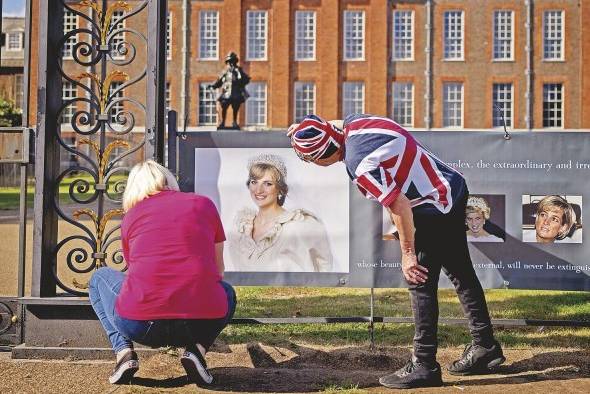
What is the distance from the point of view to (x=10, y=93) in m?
43.5

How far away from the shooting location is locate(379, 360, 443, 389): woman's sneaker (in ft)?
13.2

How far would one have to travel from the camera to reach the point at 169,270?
3.62 m

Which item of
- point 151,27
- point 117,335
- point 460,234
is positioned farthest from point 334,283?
point 151,27

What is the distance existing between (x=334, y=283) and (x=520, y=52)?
133 feet

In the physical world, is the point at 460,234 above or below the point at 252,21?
below

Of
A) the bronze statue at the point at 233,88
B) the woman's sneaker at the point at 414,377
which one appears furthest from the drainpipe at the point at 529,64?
the woman's sneaker at the point at 414,377

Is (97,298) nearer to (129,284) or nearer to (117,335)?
(117,335)

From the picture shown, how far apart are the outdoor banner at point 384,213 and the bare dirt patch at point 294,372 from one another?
0.54m

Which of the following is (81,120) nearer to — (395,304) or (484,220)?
(484,220)

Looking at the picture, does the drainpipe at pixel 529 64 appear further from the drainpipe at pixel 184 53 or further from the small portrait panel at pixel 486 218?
the small portrait panel at pixel 486 218

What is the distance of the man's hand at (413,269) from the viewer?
3.94 m

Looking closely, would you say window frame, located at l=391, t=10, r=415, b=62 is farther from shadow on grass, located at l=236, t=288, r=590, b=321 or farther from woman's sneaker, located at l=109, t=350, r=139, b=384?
woman's sneaker, located at l=109, t=350, r=139, b=384

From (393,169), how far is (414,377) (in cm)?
128

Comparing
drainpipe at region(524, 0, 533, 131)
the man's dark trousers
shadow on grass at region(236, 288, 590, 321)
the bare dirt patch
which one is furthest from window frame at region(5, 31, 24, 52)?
the man's dark trousers
